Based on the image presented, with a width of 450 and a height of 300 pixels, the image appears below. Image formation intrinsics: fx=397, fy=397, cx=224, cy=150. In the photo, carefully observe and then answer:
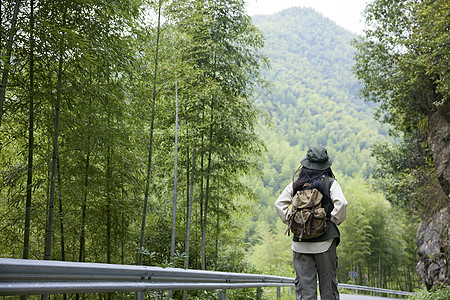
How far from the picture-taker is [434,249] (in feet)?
46.6

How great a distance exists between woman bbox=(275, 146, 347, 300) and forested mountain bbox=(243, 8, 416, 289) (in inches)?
239

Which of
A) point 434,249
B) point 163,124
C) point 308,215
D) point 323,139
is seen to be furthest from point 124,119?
point 323,139

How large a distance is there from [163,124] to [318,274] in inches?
228

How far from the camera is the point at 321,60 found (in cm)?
14762

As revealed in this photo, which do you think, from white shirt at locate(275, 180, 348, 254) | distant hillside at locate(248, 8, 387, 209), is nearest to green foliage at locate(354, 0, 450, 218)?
white shirt at locate(275, 180, 348, 254)

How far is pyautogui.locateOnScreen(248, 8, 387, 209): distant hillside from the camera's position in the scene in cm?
7806

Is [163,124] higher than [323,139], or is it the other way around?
[323,139]

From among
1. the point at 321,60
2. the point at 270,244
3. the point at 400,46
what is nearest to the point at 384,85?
the point at 400,46

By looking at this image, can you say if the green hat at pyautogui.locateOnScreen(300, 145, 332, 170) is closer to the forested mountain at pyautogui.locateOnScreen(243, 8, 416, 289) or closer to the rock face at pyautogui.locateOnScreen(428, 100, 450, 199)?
the forested mountain at pyautogui.locateOnScreen(243, 8, 416, 289)

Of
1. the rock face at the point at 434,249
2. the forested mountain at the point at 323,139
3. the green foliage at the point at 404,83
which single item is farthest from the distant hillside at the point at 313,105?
the green foliage at the point at 404,83

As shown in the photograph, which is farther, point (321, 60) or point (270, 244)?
point (321, 60)

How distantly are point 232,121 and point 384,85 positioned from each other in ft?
22.0

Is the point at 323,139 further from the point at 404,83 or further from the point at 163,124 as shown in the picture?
the point at 163,124

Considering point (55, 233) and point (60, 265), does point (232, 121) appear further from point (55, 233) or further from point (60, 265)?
point (60, 265)
